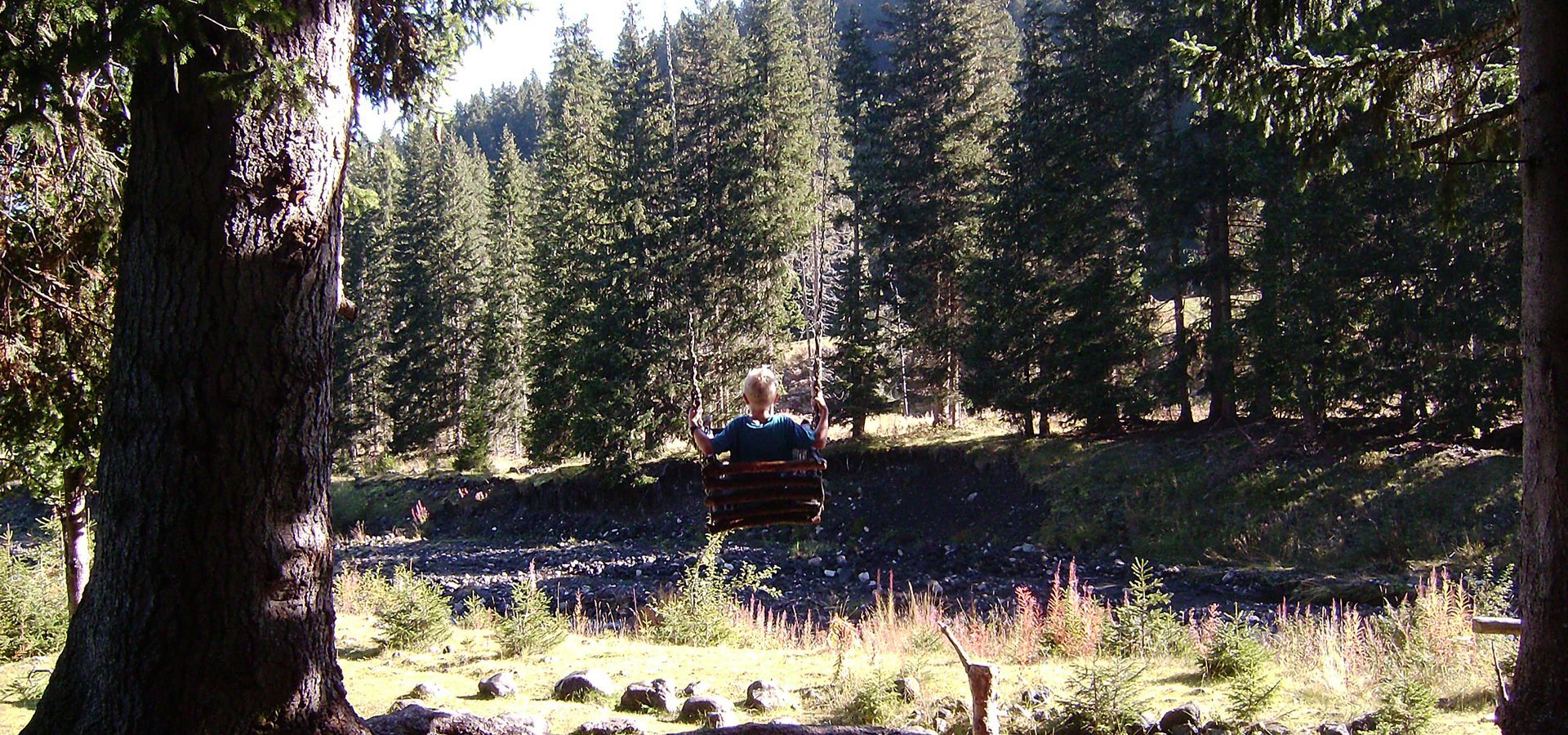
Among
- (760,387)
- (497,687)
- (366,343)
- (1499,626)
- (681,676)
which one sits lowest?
(681,676)

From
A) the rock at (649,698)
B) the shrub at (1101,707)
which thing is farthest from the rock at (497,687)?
the shrub at (1101,707)

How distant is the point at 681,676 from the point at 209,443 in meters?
5.40

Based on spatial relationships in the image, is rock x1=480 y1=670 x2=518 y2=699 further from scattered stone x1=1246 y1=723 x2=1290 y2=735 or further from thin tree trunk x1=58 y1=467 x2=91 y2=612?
scattered stone x1=1246 y1=723 x2=1290 y2=735

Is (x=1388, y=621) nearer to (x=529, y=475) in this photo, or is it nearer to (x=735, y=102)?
(x=735, y=102)

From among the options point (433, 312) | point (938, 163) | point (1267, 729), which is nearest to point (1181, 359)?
point (938, 163)

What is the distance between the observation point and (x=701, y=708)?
672cm

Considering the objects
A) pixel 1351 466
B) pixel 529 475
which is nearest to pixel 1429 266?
pixel 1351 466

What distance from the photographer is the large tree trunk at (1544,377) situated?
5.09 m

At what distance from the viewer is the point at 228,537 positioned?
4105 mm

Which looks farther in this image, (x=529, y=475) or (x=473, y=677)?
(x=529, y=475)

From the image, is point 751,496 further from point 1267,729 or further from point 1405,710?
point 1405,710

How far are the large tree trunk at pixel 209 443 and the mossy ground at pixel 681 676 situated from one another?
97.8 inches

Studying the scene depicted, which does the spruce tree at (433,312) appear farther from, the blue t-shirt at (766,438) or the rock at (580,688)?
the blue t-shirt at (766,438)

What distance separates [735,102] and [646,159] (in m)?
2.98
